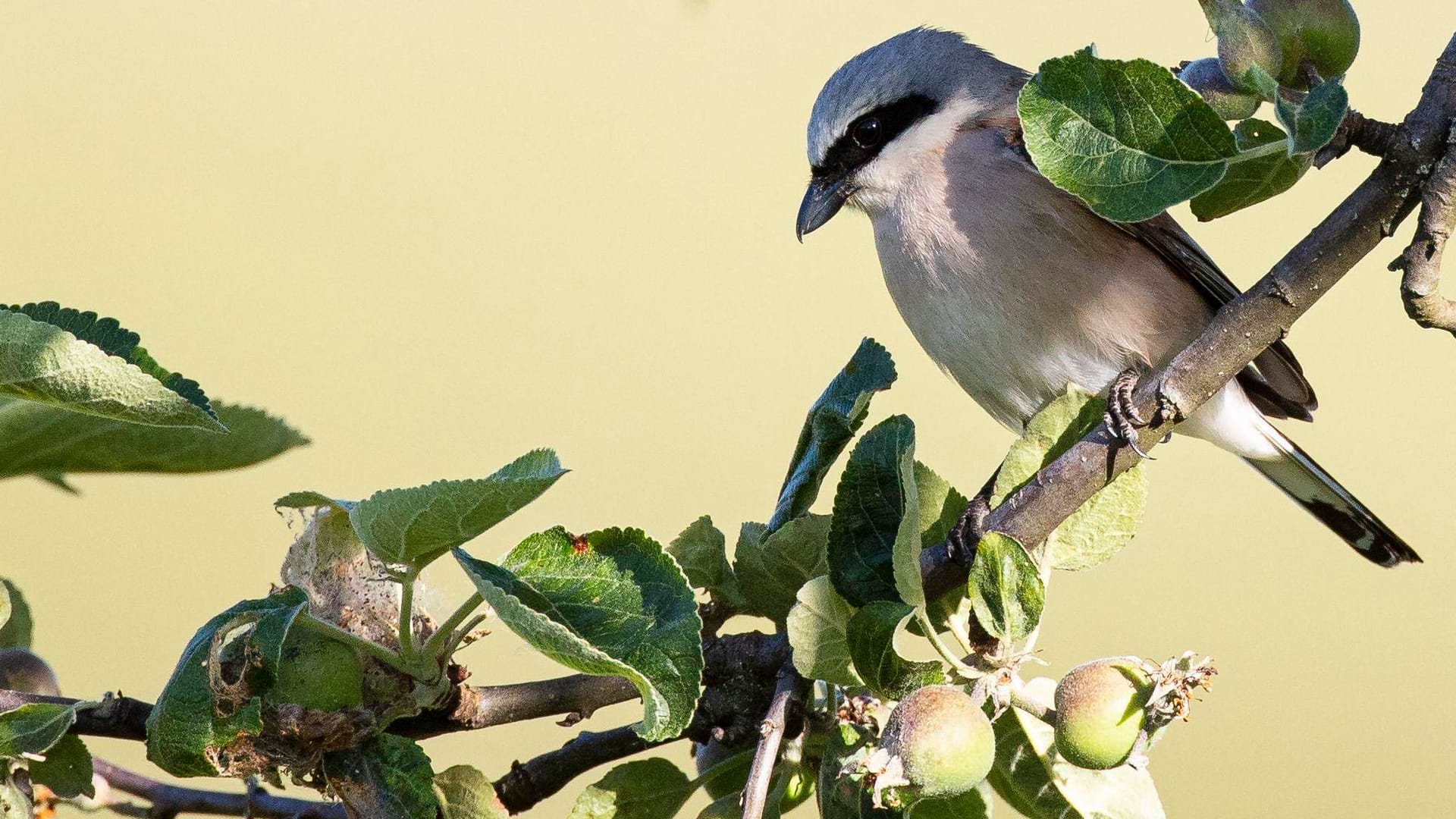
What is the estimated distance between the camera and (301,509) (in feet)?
3.53

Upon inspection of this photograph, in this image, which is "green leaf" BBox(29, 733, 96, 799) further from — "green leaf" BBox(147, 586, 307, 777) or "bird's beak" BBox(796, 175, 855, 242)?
"bird's beak" BBox(796, 175, 855, 242)

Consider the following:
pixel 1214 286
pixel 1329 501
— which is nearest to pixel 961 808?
pixel 1214 286

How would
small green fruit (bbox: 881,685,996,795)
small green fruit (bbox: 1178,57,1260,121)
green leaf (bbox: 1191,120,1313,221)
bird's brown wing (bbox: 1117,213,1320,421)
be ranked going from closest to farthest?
small green fruit (bbox: 881,685,996,795) < green leaf (bbox: 1191,120,1313,221) < small green fruit (bbox: 1178,57,1260,121) < bird's brown wing (bbox: 1117,213,1320,421)

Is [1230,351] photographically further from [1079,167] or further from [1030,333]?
[1030,333]

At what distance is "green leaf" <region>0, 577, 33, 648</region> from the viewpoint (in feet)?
3.88

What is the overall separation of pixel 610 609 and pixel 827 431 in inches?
13.5

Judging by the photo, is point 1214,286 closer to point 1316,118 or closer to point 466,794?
point 1316,118

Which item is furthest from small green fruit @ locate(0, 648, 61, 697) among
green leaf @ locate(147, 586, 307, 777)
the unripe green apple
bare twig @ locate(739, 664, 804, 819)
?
the unripe green apple

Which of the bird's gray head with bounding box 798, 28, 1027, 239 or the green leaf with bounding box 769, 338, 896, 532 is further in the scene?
the bird's gray head with bounding box 798, 28, 1027, 239

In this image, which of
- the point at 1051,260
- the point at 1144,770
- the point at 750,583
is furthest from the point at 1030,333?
the point at 1144,770

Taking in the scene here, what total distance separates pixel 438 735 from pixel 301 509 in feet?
0.72

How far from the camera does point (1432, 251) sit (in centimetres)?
83

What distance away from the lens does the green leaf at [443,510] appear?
78 cm

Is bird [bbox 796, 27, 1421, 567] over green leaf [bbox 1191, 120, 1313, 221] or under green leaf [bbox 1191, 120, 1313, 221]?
over
